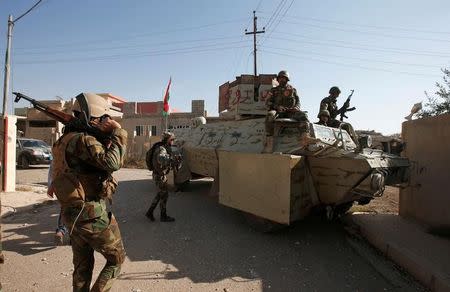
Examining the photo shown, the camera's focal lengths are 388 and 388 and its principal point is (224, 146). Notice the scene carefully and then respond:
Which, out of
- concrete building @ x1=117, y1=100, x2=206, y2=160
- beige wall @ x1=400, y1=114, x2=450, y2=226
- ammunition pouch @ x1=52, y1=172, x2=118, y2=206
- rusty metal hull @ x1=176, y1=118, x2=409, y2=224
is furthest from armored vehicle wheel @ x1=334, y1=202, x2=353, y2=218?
concrete building @ x1=117, y1=100, x2=206, y2=160

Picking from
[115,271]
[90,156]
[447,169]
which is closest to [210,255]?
[115,271]

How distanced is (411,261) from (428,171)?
2247mm

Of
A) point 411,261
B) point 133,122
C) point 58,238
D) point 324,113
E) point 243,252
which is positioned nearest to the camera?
point 411,261

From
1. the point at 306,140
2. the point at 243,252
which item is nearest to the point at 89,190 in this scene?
the point at 243,252

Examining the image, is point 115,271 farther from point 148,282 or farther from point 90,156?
point 148,282

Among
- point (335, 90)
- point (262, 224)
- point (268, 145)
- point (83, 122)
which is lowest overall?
point (262, 224)

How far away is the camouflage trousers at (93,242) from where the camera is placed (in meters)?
2.78

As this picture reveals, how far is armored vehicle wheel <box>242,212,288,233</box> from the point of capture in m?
5.45

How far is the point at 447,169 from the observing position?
5.73 metres

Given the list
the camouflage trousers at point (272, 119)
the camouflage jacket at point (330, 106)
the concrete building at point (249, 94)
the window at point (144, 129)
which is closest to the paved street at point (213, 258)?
the camouflage trousers at point (272, 119)

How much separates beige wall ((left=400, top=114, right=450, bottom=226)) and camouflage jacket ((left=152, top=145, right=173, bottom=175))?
3723 mm

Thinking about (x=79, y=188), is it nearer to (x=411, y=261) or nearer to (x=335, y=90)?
(x=411, y=261)

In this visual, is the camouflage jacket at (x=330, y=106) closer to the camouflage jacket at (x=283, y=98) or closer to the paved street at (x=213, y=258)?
the camouflage jacket at (x=283, y=98)

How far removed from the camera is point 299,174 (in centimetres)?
504
